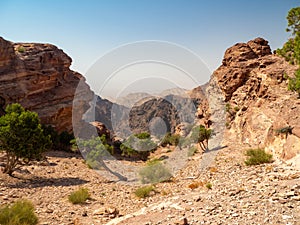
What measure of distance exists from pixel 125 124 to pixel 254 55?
27.1m

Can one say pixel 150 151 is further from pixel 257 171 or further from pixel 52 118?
pixel 257 171

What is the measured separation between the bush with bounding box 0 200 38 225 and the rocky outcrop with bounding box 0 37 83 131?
30.0 metres

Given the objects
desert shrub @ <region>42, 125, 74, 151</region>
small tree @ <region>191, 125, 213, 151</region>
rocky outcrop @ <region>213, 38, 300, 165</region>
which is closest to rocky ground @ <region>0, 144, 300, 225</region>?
rocky outcrop @ <region>213, 38, 300, 165</region>

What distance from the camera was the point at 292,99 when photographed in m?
18.2

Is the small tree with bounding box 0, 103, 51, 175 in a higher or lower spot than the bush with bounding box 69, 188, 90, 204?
higher

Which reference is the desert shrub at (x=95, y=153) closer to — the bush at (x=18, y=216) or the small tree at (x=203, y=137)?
the small tree at (x=203, y=137)

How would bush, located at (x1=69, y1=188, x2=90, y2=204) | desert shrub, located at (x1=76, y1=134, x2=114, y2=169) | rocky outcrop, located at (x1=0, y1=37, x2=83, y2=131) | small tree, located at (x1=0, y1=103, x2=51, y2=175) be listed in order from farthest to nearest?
rocky outcrop, located at (x1=0, y1=37, x2=83, y2=131)
desert shrub, located at (x1=76, y1=134, x2=114, y2=169)
small tree, located at (x1=0, y1=103, x2=51, y2=175)
bush, located at (x1=69, y1=188, x2=90, y2=204)

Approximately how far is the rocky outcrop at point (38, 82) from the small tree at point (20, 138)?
2090 cm

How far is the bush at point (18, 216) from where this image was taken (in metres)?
7.46

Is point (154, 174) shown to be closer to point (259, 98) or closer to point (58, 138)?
point (259, 98)

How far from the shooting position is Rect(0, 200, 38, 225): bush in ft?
24.5

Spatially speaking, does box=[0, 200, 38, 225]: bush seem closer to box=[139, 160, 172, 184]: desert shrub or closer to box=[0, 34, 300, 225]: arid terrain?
box=[0, 34, 300, 225]: arid terrain

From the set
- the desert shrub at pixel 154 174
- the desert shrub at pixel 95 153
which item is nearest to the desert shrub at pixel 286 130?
the desert shrub at pixel 154 174

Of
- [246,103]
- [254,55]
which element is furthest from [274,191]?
[254,55]
